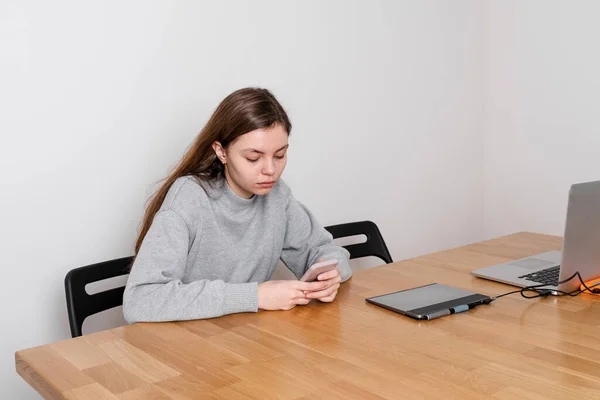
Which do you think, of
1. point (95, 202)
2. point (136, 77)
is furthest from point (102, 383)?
point (136, 77)

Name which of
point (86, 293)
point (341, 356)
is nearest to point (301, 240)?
point (86, 293)

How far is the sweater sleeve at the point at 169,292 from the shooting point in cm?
159

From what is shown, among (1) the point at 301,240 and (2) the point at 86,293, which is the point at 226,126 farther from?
(2) the point at 86,293

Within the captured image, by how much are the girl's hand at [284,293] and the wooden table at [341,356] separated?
2cm

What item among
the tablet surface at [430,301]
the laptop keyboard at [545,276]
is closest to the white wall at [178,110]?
the tablet surface at [430,301]

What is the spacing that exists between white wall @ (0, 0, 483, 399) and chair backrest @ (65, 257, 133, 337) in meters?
0.38

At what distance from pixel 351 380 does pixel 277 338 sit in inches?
11.0

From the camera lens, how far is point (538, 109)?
336cm

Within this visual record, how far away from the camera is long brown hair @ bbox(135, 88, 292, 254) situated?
1.85m

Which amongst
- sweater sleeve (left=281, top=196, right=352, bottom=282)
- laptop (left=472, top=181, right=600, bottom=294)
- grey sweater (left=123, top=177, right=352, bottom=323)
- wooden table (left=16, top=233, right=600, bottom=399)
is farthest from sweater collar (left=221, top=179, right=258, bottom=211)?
laptop (left=472, top=181, right=600, bottom=294)

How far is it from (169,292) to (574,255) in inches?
39.5

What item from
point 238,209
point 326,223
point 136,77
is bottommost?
point 326,223

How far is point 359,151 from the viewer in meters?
3.04

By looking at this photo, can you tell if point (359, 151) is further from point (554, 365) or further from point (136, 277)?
point (554, 365)
